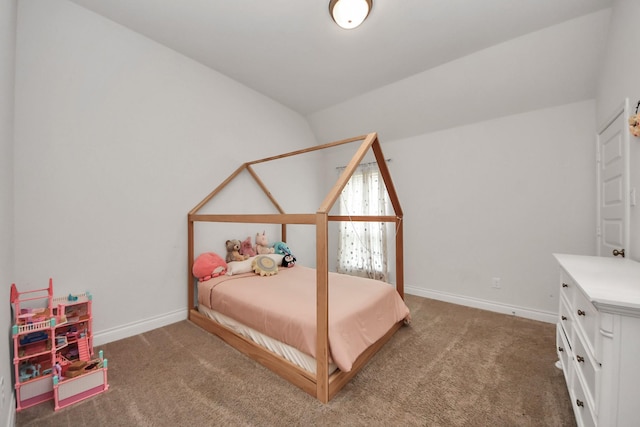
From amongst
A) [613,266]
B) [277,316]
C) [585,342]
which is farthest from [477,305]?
[277,316]

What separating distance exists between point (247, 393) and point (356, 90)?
10.9 feet

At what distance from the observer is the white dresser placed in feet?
2.75

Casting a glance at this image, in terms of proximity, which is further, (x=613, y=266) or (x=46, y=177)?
(x=46, y=177)

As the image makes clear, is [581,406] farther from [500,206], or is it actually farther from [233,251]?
[233,251]

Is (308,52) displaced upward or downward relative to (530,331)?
upward

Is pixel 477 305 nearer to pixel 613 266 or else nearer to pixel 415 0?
pixel 613 266

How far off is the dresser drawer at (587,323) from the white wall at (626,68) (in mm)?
782

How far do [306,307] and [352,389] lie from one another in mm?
580

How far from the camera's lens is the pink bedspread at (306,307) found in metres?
1.59

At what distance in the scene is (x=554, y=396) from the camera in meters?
1.50

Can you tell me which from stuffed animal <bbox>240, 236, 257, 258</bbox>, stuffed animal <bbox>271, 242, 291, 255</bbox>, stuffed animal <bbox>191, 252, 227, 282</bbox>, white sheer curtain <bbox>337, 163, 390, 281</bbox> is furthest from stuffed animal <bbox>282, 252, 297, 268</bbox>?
white sheer curtain <bbox>337, 163, 390, 281</bbox>

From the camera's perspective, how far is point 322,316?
1452 millimetres

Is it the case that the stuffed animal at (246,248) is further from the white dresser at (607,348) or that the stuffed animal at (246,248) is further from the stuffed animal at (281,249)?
the white dresser at (607,348)

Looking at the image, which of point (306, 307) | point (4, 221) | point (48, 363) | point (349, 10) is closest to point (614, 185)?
point (349, 10)
